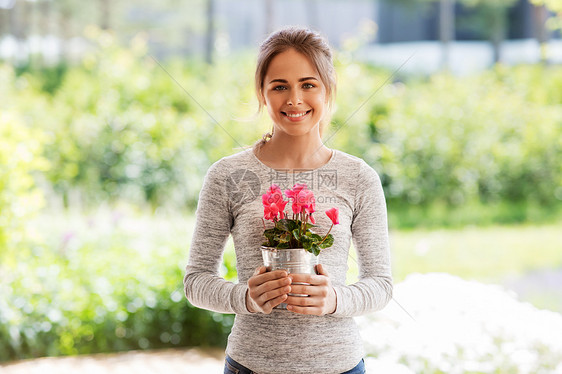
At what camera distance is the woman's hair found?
1083mm

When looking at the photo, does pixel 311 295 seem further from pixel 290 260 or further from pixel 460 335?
pixel 460 335

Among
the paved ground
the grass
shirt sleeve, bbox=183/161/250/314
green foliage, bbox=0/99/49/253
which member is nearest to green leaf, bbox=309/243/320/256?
shirt sleeve, bbox=183/161/250/314

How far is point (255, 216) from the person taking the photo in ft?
3.52

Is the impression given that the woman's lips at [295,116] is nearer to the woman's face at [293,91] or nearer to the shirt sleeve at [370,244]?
the woman's face at [293,91]

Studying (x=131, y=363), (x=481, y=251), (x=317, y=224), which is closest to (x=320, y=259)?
(x=317, y=224)

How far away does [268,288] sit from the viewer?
945mm

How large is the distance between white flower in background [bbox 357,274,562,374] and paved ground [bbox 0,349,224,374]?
88cm

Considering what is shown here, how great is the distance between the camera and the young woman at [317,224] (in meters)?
1.03

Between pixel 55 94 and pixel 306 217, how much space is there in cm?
348

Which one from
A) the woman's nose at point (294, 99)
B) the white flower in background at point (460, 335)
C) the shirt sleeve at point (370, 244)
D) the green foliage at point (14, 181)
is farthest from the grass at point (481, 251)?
the woman's nose at point (294, 99)

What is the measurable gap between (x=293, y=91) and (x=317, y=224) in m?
0.22

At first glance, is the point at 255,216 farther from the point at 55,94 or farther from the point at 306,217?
the point at 55,94

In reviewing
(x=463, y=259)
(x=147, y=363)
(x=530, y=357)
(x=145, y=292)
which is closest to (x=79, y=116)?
(x=145, y=292)

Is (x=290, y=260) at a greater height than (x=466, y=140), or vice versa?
(x=466, y=140)
